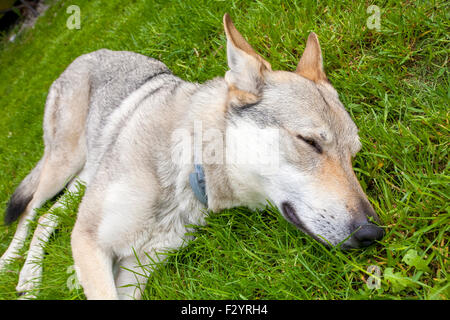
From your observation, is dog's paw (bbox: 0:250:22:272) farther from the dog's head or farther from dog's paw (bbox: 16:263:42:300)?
the dog's head

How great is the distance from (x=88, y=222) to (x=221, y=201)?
1113mm

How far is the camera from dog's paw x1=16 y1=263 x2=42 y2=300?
10.2ft

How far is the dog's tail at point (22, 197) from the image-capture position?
12.7 feet

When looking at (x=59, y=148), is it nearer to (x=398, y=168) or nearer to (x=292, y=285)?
(x=292, y=285)

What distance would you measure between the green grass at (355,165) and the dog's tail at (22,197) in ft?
1.90

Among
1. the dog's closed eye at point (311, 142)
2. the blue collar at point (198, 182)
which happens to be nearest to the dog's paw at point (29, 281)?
the blue collar at point (198, 182)

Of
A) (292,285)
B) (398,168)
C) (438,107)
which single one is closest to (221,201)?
(292,285)

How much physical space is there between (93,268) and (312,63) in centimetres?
248

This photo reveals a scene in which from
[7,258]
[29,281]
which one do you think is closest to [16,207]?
Answer: [7,258]

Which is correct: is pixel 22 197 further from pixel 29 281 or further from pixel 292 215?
pixel 292 215

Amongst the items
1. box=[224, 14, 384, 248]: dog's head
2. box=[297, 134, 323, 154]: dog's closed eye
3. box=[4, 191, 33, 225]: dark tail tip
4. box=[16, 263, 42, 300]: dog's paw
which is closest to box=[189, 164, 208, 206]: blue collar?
box=[224, 14, 384, 248]: dog's head

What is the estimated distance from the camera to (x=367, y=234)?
80.6 inches

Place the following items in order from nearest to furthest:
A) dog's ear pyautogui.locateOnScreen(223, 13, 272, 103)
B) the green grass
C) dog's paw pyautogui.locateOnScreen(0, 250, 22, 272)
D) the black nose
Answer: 1. the black nose
2. the green grass
3. dog's ear pyautogui.locateOnScreen(223, 13, 272, 103)
4. dog's paw pyautogui.locateOnScreen(0, 250, 22, 272)

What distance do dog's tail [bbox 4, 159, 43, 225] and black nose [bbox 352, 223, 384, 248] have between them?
3.67m
